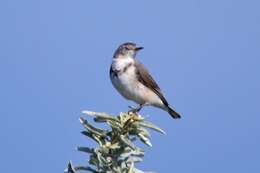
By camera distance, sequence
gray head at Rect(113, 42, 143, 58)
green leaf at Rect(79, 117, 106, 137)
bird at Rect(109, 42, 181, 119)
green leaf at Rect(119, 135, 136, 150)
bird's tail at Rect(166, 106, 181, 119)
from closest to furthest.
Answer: green leaf at Rect(119, 135, 136, 150)
green leaf at Rect(79, 117, 106, 137)
bird at Rect(109, 42, 181, 119)
bird's tail at Rect(166, 106, 181, 119)
gray head at Rect(113, 42, 143, 58)

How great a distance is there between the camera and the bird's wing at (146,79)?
1292 cm

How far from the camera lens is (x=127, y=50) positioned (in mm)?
13805

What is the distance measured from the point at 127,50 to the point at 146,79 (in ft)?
3.40

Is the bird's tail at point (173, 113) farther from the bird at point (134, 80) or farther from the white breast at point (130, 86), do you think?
the white breast at point (130, 86)

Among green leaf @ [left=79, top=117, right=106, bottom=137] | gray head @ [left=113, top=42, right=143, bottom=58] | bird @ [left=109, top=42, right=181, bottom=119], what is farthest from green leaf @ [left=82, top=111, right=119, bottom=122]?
gray head @ [left=113, top=42, right=143, bottom=58]

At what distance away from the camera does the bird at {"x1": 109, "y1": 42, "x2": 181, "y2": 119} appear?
12.2 m

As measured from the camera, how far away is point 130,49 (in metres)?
13.8

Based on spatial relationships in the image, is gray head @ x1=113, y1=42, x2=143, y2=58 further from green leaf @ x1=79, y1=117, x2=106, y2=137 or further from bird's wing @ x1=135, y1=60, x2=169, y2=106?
green leaf @ x1=79, y1=117, x2=106, y2=137

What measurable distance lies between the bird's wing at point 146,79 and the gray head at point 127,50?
1.19 ft

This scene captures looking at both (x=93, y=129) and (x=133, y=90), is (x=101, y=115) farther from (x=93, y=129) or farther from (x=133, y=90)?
(x=133, y=90)

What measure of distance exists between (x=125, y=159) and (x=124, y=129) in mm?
333

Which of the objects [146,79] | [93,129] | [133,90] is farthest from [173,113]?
[93,129]

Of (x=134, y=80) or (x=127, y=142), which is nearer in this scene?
(x=127, y=142)

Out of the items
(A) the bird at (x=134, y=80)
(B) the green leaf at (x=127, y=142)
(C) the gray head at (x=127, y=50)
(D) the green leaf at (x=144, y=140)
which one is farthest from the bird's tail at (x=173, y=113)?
(B) the green leaf at (x=127, y=142)
